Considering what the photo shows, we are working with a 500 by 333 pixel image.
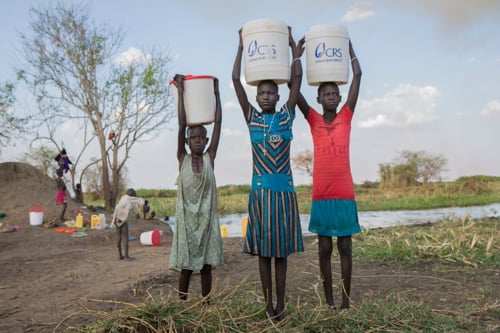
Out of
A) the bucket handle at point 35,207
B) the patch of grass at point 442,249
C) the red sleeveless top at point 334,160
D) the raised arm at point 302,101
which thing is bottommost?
the patch of grass at point 442,249

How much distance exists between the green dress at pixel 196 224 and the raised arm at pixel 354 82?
120cm

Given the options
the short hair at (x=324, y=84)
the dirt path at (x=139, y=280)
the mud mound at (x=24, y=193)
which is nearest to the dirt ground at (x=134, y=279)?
the dirt path at (x=139, y=280)

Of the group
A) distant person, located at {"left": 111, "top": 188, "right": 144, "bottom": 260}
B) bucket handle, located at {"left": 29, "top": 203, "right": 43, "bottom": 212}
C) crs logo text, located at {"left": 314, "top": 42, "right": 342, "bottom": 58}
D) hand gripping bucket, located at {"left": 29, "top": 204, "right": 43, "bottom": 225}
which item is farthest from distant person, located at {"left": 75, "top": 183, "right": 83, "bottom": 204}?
crs logo text, located at {"left": 314, "top": 42, "right": 342, "bottom": 58}

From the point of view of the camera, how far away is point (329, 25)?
144 inches

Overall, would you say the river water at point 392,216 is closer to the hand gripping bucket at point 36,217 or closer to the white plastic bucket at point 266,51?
the hand gripping bucket at point 36,217

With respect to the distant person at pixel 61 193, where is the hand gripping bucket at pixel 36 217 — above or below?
below

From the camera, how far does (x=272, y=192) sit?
3320mm

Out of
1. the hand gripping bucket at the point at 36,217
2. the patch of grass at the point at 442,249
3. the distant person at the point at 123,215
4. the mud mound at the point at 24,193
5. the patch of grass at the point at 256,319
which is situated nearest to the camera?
the patch of grass at the point at 256,319

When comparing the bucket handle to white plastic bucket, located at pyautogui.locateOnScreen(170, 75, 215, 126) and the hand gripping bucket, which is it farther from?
white plastic bucket, located at pyautogui.locateOnScreen(170, 75, 215, 126)

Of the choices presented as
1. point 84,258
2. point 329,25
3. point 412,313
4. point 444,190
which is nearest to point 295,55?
point 329,25

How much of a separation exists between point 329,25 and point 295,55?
37cm

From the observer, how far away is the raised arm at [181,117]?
11.9ft

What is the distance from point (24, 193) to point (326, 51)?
12033 millimetres

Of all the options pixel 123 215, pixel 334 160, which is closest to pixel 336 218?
pixel 334 160
